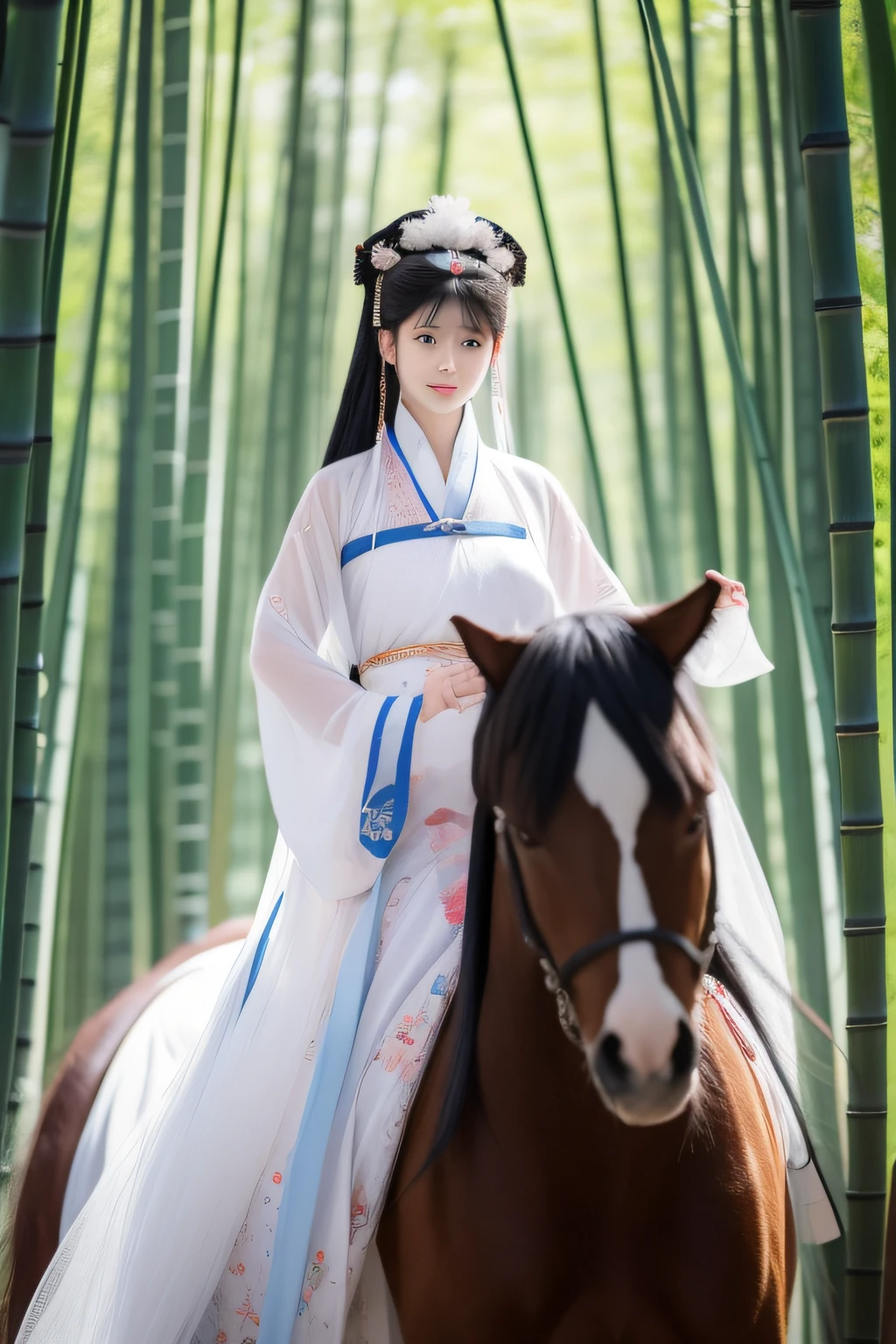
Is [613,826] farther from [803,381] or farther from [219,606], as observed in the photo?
[219,606]

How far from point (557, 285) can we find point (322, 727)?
4.05 feet

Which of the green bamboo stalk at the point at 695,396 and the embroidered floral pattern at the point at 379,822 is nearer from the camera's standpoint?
the embroidered floral pattern at the point at 379,822

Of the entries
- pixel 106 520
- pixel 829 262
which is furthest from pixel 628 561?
pixel 106 520

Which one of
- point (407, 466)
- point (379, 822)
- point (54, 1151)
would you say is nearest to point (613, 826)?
point (379, 822)

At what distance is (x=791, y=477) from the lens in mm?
2262

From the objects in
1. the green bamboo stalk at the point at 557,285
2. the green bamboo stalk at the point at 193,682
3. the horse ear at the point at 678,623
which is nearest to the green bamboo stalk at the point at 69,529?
the green bamboo stalk at the point at 193,682

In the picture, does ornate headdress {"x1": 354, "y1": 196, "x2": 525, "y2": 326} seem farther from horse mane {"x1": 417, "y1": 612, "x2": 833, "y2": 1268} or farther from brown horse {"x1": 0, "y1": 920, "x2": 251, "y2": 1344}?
brown horse {"x1": 0, "y1": 920, "x2": 251, "y2": 1344}

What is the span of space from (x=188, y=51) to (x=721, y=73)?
1.13m

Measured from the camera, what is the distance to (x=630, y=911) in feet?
3.13

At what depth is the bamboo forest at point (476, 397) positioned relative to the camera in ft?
6.54

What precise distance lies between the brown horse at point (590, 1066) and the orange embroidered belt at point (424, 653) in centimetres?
44

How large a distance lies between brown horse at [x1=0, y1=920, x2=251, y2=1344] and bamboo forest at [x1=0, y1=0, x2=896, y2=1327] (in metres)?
0.11

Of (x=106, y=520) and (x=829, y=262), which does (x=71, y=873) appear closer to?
(x=106, y=520)

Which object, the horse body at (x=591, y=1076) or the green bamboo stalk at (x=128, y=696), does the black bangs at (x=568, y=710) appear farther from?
the green bamboo stalk at (x=128, y=696)
